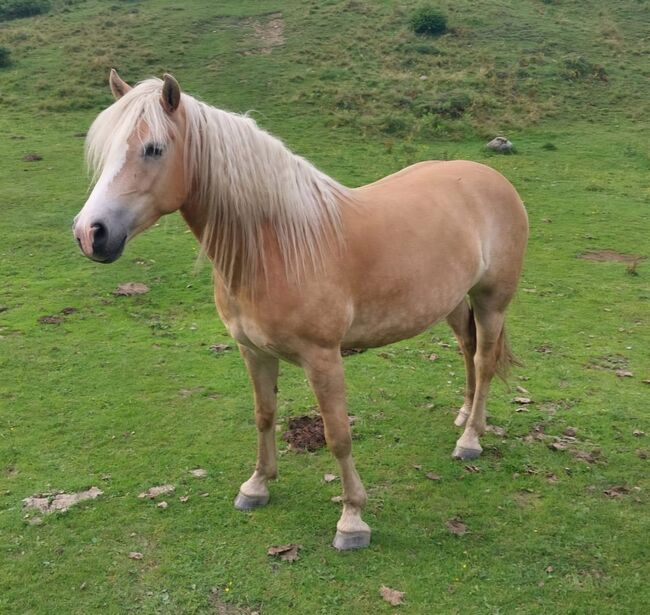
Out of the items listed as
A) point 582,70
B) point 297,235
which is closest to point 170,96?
point 297,235

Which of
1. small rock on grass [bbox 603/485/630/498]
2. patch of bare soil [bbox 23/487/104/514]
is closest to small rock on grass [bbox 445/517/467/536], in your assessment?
small rock on grass [bbox 603/485/630/498]

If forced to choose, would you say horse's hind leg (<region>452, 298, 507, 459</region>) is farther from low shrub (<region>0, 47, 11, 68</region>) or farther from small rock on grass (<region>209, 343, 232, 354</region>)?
low shrub (<region>0, 47, 11, 68</region>)

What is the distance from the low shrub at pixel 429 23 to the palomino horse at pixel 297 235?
1000 inches

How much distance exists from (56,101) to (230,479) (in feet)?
61.6

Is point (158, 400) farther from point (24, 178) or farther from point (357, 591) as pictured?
point (24, 178)

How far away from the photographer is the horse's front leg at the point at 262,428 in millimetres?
3727

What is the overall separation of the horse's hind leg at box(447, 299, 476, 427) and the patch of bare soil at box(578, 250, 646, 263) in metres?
5.42

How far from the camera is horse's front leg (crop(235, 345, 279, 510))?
3.73m

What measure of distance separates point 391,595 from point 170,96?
2774 mm

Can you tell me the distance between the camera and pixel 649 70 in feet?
76.8

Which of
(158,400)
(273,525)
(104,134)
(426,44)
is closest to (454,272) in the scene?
(273,525)

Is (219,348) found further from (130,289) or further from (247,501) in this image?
(247,501)

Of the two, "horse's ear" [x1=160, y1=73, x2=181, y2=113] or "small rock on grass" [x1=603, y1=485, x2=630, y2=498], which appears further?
"small rock on grass" [x1=603, y1=485, x2=630, y2=498]

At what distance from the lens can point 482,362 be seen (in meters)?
4.55
